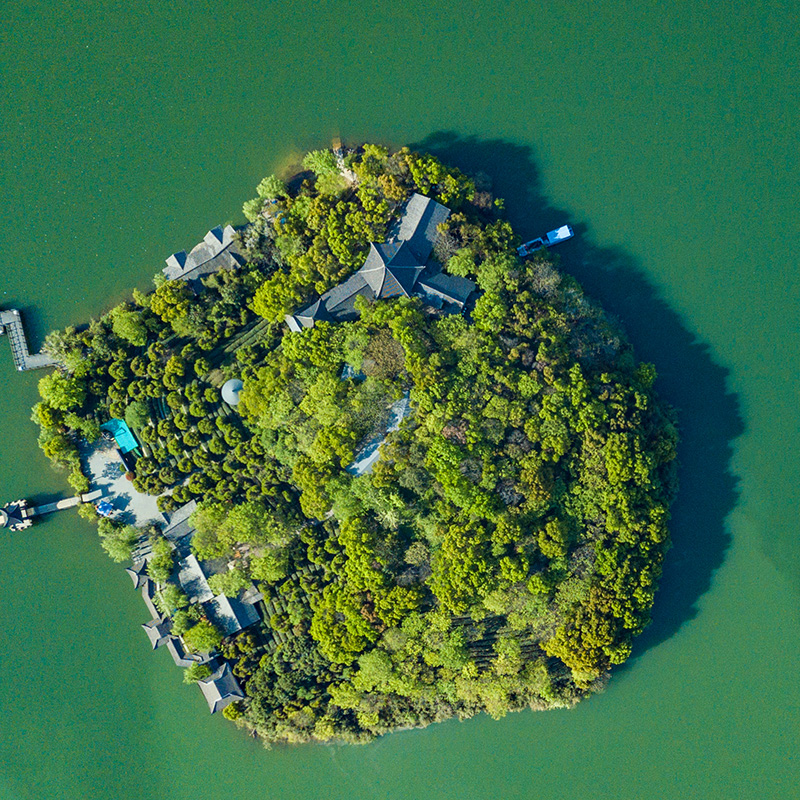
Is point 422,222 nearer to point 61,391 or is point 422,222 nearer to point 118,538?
point 61,391

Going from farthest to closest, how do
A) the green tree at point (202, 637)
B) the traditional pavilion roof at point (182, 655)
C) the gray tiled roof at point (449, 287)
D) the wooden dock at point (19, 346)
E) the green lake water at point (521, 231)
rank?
the green lake water at point (521, 231) < the wooden dock at point (19, 346) < the traditional pavilion roof at point (182, 655) < the green tree at point (202, 637) < the gray tiled roof at point (449, 287)

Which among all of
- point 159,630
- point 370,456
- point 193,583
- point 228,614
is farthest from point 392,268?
point 159,630

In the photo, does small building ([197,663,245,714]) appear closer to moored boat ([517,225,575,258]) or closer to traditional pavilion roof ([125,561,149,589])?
traditional pavilion roof ([125,561,149,589])

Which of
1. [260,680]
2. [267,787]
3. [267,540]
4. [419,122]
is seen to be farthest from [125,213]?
[267,787]

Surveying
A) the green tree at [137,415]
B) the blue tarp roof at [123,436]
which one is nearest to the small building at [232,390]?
the green tree at [137,415]

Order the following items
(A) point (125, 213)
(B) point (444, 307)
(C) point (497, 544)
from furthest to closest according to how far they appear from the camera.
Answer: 1. (A) point (125, 213)
2. (B) point (444, 307)
3. (C) point (497, 544)

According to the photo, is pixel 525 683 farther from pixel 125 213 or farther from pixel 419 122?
pixel 125 213

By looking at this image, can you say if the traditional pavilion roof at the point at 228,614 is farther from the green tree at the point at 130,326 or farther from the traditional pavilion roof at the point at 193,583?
the green tree at the point at 130,326
